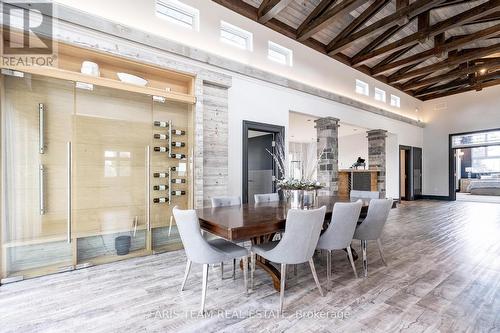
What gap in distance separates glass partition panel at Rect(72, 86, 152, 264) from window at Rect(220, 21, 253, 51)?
76.9 inches

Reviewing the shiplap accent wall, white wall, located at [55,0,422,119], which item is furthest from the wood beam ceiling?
the shiplap accent wall

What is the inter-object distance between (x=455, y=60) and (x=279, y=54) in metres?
5.03

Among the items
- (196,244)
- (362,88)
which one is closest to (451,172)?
(362,88)

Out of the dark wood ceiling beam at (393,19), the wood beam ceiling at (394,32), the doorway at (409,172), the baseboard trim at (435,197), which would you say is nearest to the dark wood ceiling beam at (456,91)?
the wood beam ceiling at (394,32)

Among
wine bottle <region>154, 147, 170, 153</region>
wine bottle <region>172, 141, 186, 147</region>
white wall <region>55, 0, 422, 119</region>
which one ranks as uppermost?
white wall <region>55, 0, 422, 119</region>

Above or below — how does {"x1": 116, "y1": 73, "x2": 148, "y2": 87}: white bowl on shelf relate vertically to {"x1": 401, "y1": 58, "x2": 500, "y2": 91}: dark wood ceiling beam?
below

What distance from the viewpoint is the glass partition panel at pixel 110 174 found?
10.8 ft

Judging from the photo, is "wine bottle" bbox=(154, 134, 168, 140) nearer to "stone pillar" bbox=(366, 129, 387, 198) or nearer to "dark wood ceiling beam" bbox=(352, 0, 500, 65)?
"dark wood ceiling beam" bbox=(352, 0, 500, 65)

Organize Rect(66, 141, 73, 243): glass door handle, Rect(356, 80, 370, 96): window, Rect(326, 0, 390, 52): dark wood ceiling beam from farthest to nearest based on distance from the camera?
Rect(356, 80, 370, 96): window
Rect(326, 0, 390, 52): dark wood ceiling beam
Rect(66, 141, 73, 243): glass door handle

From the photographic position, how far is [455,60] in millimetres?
6516

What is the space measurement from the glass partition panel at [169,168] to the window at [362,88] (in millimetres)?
5430

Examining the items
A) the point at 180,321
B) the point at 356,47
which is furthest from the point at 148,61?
the point at 356,47

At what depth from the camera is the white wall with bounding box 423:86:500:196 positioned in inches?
328

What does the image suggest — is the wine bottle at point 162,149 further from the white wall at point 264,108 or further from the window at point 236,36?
the window at point 236,36
